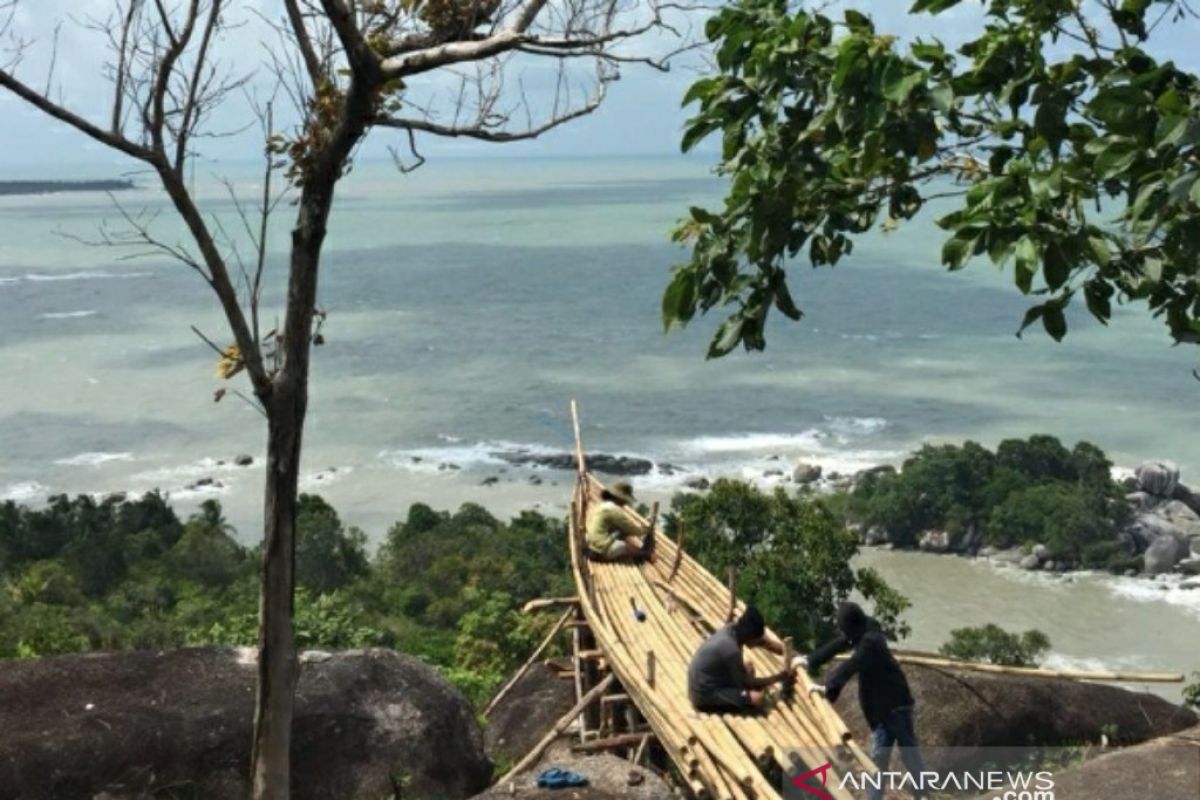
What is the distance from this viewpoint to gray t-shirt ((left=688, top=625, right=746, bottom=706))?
336 inches

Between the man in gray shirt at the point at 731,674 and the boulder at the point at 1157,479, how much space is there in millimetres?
35423

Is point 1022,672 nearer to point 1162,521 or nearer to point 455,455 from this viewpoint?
point 1162,521

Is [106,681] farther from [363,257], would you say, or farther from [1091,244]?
[363,257]

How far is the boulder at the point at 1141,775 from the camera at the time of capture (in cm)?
671

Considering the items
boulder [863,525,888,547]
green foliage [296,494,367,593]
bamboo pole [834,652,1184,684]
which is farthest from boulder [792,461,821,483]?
bamboo pole [834,652,1184,684]

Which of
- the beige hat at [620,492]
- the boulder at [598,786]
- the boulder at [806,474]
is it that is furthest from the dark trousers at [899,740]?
the boulder at [806,474]

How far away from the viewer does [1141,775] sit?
689 centimetres

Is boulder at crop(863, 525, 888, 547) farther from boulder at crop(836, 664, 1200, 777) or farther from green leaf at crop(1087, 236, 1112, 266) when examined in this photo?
green leaf at crop(1087, 236, 1112, 266)

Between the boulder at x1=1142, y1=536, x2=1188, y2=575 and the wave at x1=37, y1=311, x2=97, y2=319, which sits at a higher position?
the wave at x1=37, y1=311, x2=97, y2=319

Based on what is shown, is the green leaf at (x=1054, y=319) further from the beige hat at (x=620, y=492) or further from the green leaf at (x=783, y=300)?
the beige hat at (x=620, y=492)

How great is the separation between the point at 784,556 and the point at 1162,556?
62.2 ft

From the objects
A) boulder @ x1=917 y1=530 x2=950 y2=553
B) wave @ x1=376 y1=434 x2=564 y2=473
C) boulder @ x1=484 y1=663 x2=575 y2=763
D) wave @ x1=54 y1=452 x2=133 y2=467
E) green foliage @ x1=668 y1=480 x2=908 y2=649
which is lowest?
boulder @ x1=917 y1=530 x2=950 y2=553

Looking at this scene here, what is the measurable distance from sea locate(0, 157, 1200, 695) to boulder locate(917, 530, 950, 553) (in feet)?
1.45

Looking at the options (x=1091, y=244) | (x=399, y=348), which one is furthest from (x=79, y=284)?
(x=1091, y=244)
